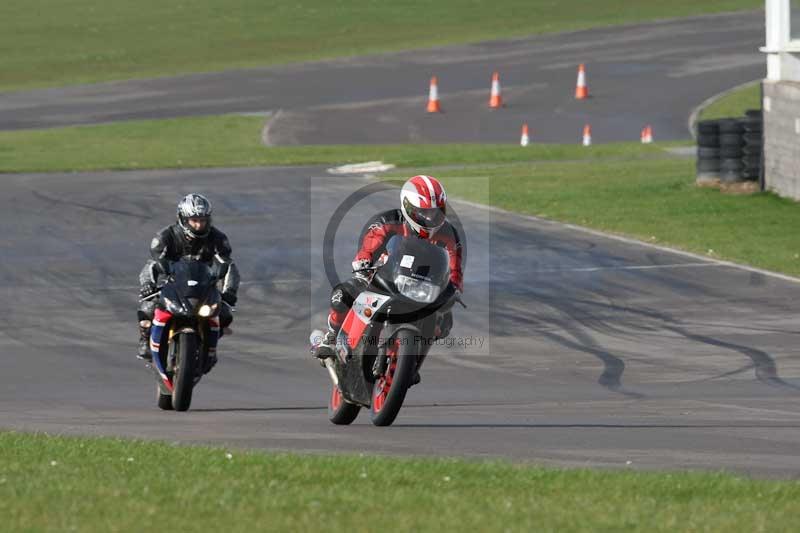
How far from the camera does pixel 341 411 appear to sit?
11.4m

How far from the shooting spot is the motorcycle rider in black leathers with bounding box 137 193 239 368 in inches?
500

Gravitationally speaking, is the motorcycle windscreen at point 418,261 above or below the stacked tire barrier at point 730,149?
above

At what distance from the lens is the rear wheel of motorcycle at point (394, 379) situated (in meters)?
10.5

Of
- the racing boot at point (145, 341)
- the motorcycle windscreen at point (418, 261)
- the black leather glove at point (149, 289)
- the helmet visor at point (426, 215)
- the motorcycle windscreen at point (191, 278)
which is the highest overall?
the helmet visor at point (426, 215)

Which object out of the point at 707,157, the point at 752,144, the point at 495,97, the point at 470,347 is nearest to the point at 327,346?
the point at 470,347

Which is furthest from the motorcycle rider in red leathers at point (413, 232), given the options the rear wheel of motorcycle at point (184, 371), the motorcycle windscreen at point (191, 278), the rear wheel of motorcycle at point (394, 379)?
the motorcycle windscreen at point (191, 278)

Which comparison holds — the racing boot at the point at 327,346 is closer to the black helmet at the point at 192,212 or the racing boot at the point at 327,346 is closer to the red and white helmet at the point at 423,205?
the red and white helmet at the point at 423,205

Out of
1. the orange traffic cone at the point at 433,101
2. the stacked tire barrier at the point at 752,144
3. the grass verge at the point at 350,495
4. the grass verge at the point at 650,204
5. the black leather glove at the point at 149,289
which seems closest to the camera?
the grass verge at the point at 350,495

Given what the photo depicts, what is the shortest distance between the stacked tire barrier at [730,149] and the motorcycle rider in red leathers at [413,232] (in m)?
15.7

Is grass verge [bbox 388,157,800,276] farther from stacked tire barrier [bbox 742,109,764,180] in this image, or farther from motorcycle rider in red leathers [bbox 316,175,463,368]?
motorcycle rider in red leathers [bbox 316,175,463,368]

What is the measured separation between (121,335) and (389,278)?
6.70 meters

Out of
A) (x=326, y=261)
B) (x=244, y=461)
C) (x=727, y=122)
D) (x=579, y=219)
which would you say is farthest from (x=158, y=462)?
(x=727, y=122)

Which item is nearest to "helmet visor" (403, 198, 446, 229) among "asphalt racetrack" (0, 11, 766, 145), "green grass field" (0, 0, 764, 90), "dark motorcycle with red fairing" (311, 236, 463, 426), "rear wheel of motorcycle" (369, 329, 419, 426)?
"dark motorcycle with red fairing" (311, 236, 463, 426)

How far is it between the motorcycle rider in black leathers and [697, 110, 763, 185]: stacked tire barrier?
14657mm
